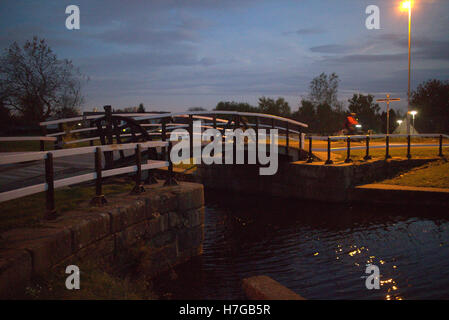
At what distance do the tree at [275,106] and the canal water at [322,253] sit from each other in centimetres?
3516

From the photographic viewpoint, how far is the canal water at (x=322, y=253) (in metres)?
6.43

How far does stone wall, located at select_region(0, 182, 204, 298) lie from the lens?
13.5ft

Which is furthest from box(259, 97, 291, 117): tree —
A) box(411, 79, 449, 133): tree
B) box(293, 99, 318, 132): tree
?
box(411, 79, 449, 133): tree

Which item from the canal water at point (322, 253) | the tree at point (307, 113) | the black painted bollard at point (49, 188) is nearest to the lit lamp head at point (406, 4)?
the canal water at point (322, 253)

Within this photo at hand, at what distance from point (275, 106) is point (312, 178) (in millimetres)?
35562

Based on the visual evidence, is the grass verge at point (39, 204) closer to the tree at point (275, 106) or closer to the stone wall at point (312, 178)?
the stone wall at point (312, 178)

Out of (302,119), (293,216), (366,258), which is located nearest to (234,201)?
(293,216)

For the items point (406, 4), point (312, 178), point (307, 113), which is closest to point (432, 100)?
point (307, 113)

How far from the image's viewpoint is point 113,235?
5.75m

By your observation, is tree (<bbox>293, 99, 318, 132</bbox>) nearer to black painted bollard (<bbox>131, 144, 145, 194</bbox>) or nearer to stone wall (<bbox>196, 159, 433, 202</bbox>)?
stone wall (<bbox>196, 159, 433, 202</bbox>)

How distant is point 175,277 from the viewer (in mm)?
6793

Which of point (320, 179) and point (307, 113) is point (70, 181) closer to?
point (320, 179)

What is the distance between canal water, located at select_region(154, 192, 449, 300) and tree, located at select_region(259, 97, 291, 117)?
3516cm
